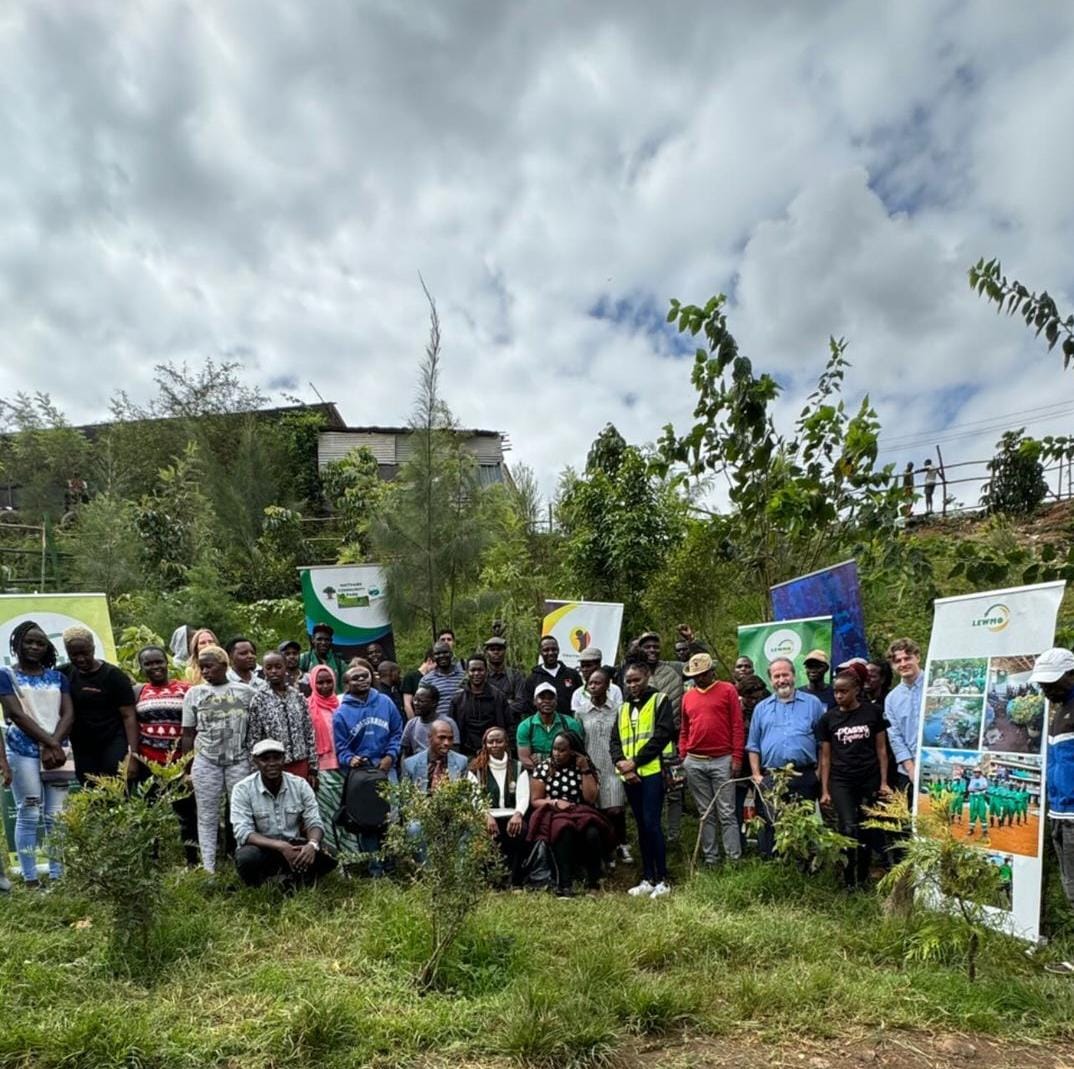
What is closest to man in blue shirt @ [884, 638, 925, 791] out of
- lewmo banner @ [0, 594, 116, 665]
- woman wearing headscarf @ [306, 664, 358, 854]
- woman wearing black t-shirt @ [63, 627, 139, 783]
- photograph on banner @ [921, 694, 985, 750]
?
photograph on banner @ [921, 694, 985, 750]

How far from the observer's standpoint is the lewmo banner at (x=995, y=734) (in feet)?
14.2

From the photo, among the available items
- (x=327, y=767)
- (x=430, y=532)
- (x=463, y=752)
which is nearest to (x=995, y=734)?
(x=463, y=752)

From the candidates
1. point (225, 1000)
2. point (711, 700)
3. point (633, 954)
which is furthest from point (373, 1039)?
point (711, 700)

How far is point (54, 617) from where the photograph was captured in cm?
684

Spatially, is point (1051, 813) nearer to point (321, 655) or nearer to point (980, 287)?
point (980, 287)

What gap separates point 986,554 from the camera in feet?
16.4

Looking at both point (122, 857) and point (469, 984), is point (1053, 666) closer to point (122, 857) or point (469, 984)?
point (469, 984)

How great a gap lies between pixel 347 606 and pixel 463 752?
Result: 4.04m

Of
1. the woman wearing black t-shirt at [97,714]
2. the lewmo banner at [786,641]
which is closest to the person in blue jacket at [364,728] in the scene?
the woman wearing black t-shirt at [97,714]

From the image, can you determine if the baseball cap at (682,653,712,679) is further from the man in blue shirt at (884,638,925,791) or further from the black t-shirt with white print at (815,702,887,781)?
the man in blue shirt at (884,638,925,791)

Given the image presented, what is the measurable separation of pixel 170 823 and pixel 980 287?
18.1 feet

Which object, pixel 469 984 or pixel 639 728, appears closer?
pixel 469 984

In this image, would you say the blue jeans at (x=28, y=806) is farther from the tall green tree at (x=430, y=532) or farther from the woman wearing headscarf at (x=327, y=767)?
the tall green tree at (x=430, y=532)

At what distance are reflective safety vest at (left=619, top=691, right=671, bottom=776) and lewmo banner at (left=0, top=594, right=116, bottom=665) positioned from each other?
15.2 feet
